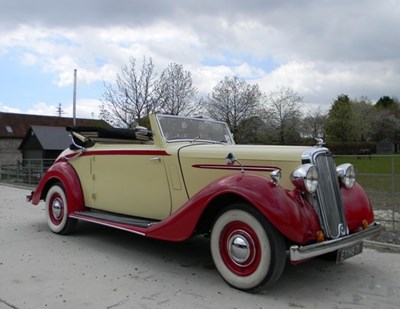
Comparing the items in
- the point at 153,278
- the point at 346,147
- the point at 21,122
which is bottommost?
the point at 153,278

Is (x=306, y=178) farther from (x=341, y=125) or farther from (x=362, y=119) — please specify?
(x=362, y=119)

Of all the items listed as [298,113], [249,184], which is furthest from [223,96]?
[249,184]

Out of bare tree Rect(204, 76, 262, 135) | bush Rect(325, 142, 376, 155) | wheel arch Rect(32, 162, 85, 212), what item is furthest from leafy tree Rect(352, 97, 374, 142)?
wheel arch Rect(32, 162, 85, 212)

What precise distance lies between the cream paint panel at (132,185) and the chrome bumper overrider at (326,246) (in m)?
2.06

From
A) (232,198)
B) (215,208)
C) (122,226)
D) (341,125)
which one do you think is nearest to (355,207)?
(232,198)

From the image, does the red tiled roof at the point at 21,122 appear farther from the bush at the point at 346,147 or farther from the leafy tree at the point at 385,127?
the leafy tree at the point at 385,127

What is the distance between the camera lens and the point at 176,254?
5.66 meters

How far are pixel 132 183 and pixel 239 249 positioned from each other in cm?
216

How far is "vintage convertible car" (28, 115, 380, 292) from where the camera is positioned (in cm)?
401

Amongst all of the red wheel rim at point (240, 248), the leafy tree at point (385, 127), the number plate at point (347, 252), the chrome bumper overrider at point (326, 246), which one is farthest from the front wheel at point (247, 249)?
the leafy tree at point (385, 127)

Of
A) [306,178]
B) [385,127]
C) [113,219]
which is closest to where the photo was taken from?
[306,178]

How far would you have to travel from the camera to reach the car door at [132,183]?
5457mm

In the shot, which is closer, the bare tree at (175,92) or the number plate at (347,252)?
the number plate at (347,252)

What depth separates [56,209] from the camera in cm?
692
